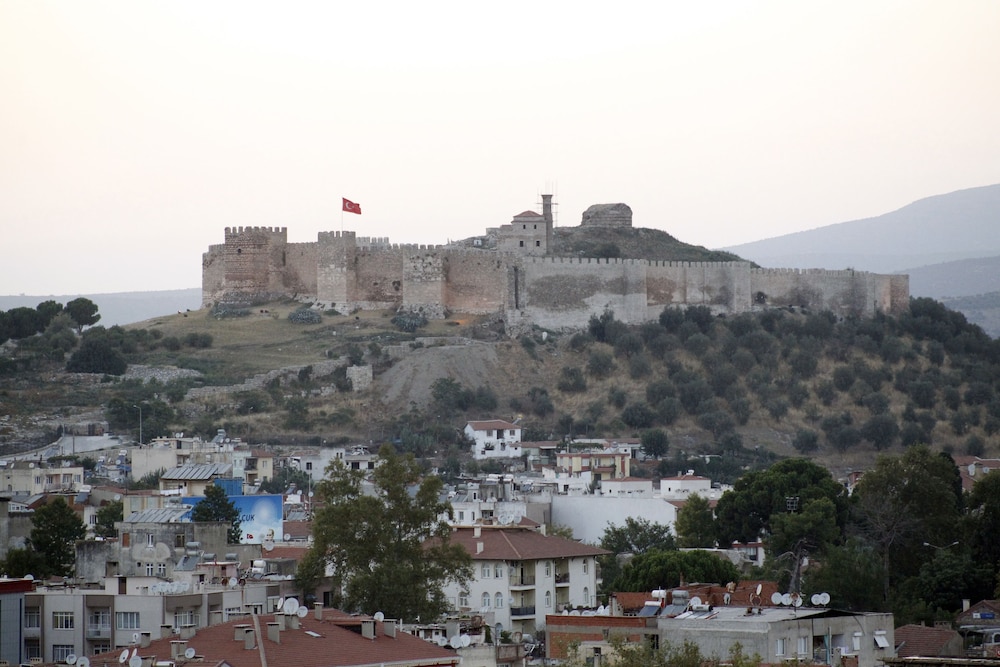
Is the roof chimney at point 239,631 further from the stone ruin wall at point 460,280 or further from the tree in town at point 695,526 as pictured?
the stone ruin wall at point 460,280

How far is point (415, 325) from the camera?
6706cm

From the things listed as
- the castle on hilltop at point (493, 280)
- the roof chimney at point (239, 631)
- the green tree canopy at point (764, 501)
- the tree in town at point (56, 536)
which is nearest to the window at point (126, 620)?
the roof chimney at point (239, 631)

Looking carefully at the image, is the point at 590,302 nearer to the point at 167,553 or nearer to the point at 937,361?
the point at 937,361

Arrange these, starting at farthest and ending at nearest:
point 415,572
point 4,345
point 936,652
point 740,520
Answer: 1. point 4,345
2. point 740,520
3. point 415,572
4. point 936,652

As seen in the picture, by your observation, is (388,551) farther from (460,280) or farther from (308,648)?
(460,280)

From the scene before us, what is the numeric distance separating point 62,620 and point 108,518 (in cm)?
1265

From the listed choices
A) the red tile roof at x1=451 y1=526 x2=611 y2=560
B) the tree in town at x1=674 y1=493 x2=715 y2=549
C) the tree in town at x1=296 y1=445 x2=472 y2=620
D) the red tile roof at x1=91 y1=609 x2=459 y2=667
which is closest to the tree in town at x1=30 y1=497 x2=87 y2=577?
the tree in town at x1=296 y1=445 x2=472 y2=620

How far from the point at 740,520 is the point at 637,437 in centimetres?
2006

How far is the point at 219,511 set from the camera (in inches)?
1373

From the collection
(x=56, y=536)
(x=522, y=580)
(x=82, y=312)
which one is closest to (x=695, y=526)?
(x=522, y=580)

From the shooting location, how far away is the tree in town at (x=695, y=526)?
42250 millimetres

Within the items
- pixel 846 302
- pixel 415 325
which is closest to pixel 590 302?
pixel 415 325

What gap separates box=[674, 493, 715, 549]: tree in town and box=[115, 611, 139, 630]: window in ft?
65.6

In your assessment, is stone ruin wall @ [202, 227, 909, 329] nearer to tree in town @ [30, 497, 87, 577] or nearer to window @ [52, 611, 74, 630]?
tree in town @ [30, 497, 87, 577]
